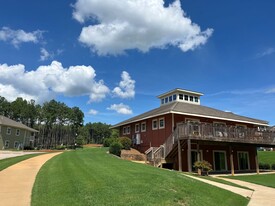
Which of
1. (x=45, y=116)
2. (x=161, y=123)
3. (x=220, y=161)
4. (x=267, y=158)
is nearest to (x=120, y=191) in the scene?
(x=161, y=123)

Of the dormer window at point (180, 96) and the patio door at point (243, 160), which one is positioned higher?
the dormer window at point (180, 96)

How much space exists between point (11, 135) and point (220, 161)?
39897 millimetres

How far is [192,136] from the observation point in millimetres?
19812

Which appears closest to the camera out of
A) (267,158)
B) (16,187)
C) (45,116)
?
(16,187)

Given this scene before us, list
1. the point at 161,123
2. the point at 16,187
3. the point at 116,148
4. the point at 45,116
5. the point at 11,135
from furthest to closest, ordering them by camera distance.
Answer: the point at 45,116
the point at 11,135
the point at 161,123
the point at 116,148
the point at 16,187

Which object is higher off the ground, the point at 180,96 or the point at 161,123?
the point at 180,96

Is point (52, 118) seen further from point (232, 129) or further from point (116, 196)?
point (116, 196)

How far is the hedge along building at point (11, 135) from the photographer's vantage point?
157 ft

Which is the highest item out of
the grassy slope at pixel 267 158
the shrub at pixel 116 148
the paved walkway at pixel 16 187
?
the shrub at pixel 116 148

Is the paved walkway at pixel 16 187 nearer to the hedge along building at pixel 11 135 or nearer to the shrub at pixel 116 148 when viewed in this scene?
the shrub at pixel 116 148

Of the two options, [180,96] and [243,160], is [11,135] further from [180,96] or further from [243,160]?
[243,160]

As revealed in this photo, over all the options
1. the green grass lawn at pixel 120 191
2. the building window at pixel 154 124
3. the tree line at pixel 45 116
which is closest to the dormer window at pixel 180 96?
the building window at pixel 154 124

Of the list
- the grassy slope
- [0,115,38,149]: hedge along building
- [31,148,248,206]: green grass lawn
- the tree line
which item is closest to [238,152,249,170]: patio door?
the grassy slope

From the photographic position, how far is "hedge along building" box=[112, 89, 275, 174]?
68.6ft
